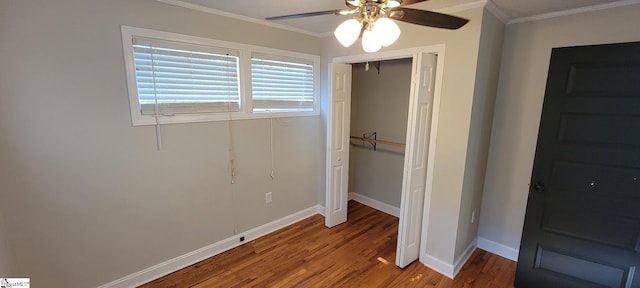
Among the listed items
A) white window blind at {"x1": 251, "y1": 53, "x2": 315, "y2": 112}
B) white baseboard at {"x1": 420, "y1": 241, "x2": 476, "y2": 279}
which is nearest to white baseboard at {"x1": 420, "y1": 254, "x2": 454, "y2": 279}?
white baseboard at {"x1": 420, "y1": 241, "x2": 476, "y2": 279}

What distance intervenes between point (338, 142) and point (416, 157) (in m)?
1.01

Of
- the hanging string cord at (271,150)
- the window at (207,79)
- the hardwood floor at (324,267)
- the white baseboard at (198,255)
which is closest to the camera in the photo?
the window at (207,79)

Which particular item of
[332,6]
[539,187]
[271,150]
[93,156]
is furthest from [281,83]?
[539,187]

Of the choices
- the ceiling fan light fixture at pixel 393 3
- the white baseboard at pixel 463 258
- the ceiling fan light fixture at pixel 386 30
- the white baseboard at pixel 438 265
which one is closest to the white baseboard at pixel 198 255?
the white baseboard at pixel 438 265

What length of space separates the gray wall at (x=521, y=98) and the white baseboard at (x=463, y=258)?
170 mm

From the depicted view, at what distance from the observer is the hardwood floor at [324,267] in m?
2.34

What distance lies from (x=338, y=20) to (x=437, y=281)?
8.67ft

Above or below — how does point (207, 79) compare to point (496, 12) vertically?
below

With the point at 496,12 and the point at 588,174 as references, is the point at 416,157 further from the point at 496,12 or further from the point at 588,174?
the point at 496,12

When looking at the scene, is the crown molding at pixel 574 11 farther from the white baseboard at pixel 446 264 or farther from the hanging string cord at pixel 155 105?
the hanging string cord at pixel 155 105

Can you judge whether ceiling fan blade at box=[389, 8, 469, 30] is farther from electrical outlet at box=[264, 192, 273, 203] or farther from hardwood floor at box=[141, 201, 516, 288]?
electrical outlet at box=[264, 192, 273, 203]

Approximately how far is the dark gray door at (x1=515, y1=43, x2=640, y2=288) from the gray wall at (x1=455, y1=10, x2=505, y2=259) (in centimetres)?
42

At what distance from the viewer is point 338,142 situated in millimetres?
3170

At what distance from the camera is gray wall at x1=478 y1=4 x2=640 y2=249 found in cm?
204
